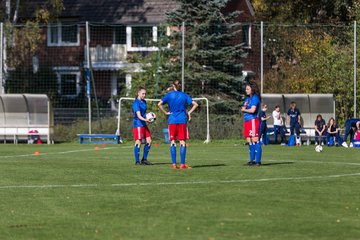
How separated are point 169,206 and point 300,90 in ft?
94.3

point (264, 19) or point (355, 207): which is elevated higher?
point (264, 19)

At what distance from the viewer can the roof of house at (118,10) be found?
63.1m

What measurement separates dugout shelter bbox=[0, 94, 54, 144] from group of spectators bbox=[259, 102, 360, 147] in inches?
321

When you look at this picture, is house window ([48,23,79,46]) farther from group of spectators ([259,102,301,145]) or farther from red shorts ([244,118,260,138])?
red shorts ([244,118,260,138])

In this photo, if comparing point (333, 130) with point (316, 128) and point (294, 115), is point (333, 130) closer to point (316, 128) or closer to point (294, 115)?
point (316, 128)

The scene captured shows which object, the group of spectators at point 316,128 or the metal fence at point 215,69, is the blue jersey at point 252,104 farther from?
the metal fence at point 215,69

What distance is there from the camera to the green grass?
12312 millimetres

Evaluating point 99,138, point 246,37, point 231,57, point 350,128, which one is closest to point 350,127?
point 350,128

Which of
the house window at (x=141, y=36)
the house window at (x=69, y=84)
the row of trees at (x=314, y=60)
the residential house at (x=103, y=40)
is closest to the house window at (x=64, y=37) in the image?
the residential house at (x=103, y=40)

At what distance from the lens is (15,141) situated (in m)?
39.9

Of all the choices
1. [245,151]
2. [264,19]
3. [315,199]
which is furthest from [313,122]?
[315,199]

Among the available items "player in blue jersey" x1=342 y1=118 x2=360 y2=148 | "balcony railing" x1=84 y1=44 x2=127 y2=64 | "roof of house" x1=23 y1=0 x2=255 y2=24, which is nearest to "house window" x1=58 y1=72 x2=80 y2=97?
"balcony railing" x1=84 y1=44 x2=127 y2=64

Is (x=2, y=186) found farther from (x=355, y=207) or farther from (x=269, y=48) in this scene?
(x=269, y=48)

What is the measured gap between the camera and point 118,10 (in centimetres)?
6500
